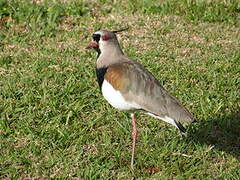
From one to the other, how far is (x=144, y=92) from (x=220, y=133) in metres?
1.30

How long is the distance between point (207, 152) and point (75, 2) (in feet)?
13.2

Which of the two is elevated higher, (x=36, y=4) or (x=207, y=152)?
(x=36, y=4)

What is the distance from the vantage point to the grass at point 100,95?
181 inches

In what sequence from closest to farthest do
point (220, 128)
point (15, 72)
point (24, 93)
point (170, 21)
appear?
point (220, 128) < point (24, 93) < point (15, 72) < point (170, 21)

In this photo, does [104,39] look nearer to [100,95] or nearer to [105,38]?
[105,38]

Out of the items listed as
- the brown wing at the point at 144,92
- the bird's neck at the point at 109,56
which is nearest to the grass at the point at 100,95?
the brown wing at the point at 144,92

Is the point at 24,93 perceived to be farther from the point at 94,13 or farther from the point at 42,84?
the point at 94,13

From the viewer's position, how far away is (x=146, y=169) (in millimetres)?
4547

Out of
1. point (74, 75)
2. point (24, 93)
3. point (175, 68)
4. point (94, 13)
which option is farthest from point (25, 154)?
point (94, 13)

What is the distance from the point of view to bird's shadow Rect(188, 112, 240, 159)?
4.96 meters

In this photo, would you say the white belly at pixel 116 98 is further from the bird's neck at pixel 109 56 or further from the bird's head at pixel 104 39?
the bird's head at pixel 104 39

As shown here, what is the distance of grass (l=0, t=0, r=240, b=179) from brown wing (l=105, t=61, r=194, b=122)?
2.02ft

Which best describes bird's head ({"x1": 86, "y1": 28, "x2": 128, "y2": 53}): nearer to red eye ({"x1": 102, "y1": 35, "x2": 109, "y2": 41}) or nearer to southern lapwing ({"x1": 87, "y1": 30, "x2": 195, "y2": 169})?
red eye ({"x1": 102, "y1": 35, "x2": 109, "y2": 41})

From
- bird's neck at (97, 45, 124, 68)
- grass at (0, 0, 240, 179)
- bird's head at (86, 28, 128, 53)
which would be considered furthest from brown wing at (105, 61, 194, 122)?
grass at (0, 0, 240, 179)
